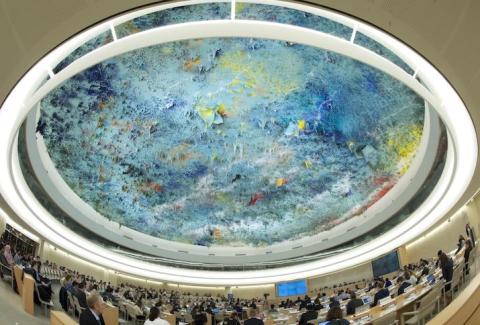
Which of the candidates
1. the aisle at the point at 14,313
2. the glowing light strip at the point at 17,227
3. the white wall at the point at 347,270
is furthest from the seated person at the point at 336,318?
the glowing light strip at the point at 17,227

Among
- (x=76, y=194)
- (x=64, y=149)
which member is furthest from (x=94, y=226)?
(x=64, y=149)

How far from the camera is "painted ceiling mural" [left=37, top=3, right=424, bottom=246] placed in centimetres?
1445

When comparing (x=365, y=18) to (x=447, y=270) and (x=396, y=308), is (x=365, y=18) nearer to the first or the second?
(x=447, y=270)

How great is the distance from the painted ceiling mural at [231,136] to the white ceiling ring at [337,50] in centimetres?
203

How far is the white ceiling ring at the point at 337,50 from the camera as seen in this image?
8.04m

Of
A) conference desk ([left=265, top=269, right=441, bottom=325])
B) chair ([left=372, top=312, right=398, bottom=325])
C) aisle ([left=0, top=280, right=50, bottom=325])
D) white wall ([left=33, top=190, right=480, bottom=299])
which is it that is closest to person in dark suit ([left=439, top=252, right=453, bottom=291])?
conference desk ([left=265, top=269, right=441, bottom=325])

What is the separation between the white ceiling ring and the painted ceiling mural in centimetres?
203

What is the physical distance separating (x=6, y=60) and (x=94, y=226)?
14.7 meters

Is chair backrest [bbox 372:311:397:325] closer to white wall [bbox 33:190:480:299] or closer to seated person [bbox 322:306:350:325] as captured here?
seated person [bbox 322:306:350:325]

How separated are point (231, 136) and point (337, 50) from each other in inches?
393

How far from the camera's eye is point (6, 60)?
20.9 ft

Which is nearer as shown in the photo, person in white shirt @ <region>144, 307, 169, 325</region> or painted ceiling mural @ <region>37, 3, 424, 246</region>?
person in white shirt @ <region>144, 307, 169, 325</region>

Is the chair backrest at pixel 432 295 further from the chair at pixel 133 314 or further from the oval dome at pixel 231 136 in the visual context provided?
the chair at pixel 133 314

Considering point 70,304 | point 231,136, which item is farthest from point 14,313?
point 231,136
